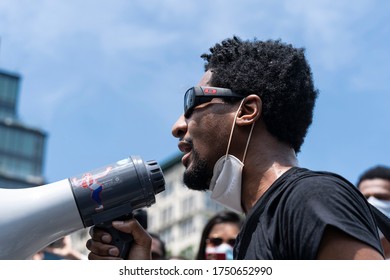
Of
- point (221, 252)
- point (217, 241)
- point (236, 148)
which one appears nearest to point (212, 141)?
point (236, 148)

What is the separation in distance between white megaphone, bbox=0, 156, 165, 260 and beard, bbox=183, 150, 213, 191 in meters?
0.13

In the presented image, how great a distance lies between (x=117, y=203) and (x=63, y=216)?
25 centimetres

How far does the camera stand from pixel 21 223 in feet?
12.7

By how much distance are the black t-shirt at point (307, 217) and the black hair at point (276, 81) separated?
0.59m

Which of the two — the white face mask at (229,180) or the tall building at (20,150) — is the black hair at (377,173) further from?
the tall building at (20,150)

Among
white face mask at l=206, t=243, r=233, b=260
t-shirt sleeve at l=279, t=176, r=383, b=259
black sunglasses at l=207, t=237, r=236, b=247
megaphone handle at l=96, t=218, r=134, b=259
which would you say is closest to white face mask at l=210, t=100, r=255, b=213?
megaphone handle at l=96, t=218, r=134, b=259

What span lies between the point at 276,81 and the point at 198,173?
0.55 meters

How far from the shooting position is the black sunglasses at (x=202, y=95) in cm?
415

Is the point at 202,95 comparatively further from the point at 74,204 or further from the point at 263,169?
the point at 74,204

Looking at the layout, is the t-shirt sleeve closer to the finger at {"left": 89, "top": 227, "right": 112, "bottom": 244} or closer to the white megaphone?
the white megaphone

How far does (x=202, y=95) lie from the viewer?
13.7 ft

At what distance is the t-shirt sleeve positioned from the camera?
10.2 ft

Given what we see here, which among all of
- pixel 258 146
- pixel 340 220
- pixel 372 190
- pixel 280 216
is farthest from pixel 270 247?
pixel 372 190

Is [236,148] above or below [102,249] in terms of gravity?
above
